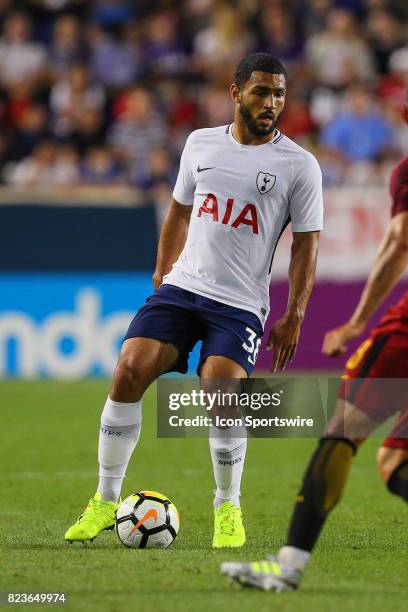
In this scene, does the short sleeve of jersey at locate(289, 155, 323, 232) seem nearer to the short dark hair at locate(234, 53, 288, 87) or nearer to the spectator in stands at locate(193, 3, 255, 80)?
the short dark hair at locate(234, 53, 288, 87)

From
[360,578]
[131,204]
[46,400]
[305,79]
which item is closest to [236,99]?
[360,578]

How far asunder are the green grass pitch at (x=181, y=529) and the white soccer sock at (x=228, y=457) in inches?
11.2

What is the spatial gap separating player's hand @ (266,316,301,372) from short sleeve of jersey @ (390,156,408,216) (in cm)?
127

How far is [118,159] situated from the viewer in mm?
15984

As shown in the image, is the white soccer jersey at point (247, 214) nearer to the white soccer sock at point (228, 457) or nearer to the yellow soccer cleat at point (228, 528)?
the white soccer sock at point (228, 457)

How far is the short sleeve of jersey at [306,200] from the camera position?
626 cm

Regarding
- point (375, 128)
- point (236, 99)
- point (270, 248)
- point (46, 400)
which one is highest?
point (236, 99)

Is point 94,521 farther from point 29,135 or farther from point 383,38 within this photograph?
point 383,38

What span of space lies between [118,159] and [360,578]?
11.1m

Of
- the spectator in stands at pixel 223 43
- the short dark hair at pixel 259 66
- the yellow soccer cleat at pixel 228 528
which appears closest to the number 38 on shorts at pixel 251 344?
the yellow soccer cleat at pixel 228 528

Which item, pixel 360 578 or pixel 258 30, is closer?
A: pixel 360 578

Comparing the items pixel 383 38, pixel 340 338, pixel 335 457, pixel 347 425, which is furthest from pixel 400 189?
pixel 383 38

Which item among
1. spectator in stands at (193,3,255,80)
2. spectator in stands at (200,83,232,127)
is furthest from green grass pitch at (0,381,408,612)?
spectator in stands at (193,3,255,80)

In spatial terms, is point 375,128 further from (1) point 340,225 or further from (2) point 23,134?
(2) point 23,134
